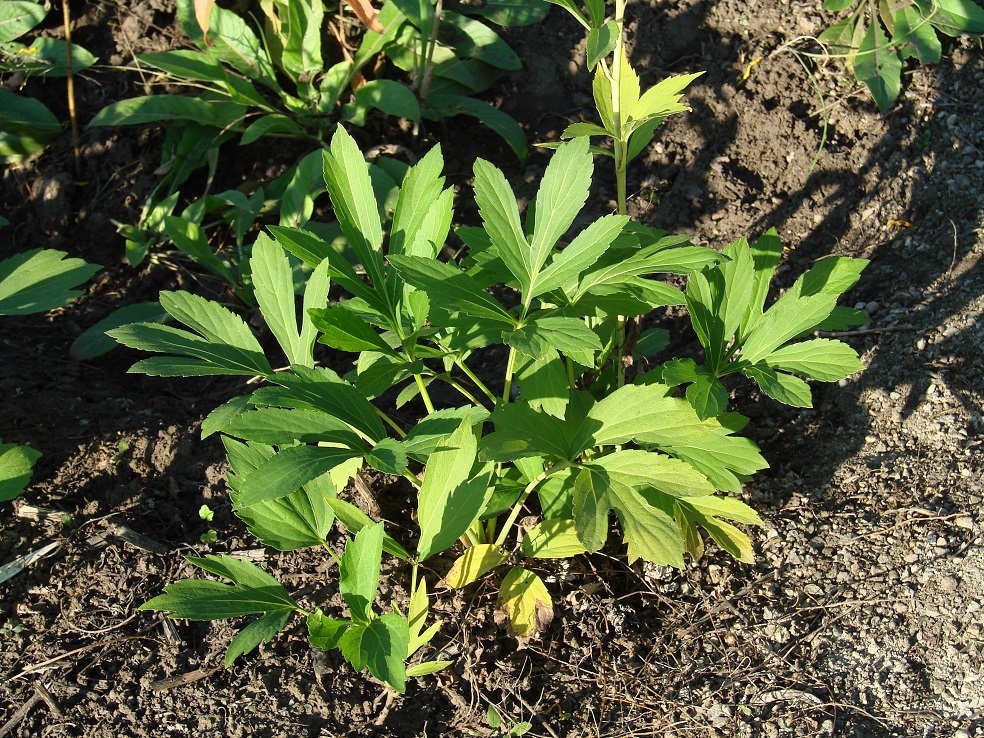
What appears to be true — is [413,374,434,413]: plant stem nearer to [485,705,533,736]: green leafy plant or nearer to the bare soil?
the bare soil

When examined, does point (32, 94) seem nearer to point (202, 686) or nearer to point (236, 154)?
point (236, 154)

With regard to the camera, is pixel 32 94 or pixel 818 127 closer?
pixel 818 127

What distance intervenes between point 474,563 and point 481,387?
17.1 inches

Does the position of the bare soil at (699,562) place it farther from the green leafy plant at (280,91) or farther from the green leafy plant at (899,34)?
the green leafy plant at (280,91)

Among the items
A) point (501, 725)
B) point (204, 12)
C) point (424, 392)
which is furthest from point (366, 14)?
point (501, 725)

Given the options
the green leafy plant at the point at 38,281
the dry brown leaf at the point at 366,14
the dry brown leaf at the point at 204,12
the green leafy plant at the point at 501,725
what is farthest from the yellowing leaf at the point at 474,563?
the dry brown leaf at the point at 204,12

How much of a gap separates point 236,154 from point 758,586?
2372 mm

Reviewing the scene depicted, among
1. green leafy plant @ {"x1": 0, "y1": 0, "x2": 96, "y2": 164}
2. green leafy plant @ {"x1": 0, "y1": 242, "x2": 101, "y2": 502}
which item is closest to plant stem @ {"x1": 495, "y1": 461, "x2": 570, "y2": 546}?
green leafy plant @ {"x1": 0, "y1": 242, "x2": 101, "y2": 502}

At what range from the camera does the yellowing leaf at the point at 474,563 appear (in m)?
1.91

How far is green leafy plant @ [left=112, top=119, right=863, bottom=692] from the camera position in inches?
60.7

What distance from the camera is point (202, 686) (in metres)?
1.90

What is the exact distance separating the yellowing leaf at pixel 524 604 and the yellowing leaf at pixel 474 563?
0.18ft

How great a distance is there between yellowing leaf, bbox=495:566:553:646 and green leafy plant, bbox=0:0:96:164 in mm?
2504

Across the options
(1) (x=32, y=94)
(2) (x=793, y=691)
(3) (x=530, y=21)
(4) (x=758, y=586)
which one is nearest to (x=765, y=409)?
(4) (x=758, y=586)
